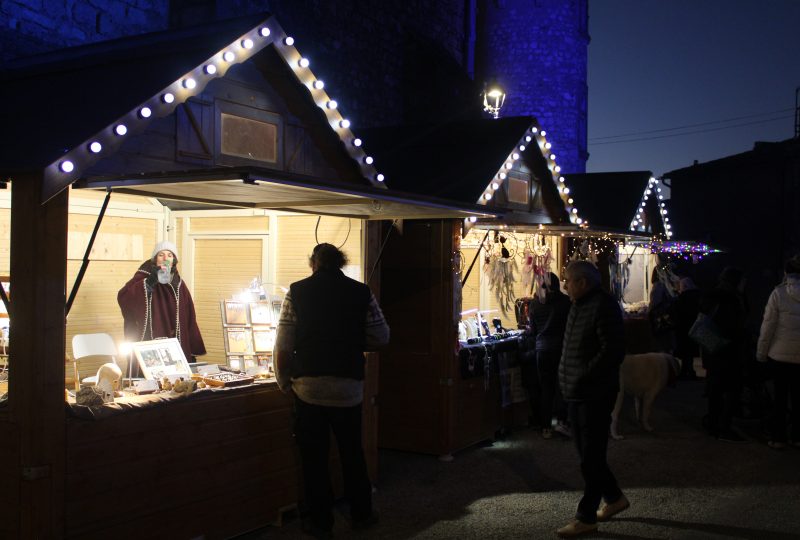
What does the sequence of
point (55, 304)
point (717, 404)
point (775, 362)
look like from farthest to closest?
1. point (717, 404)
2. point (775, 362)
3. point (55, 304)

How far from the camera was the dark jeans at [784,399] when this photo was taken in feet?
26.2

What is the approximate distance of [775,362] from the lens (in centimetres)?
809

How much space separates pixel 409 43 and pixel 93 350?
14.6 metres

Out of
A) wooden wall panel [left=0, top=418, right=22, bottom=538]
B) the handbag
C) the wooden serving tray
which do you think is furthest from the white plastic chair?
the handbag

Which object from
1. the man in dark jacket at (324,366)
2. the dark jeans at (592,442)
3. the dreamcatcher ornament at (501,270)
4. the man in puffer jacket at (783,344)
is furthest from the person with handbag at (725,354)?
the man in dark jacket at (324,366)

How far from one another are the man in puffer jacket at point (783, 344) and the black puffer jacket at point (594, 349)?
125 inches

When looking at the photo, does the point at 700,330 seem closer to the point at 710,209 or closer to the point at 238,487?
the point at 238,487

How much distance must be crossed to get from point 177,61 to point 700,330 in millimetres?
6036

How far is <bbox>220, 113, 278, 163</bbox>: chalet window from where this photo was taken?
19.0ft

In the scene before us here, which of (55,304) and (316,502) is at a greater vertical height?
(55,304)

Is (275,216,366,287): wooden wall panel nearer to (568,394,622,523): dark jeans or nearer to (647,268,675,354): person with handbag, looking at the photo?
(568,394,622,523): dark jeans

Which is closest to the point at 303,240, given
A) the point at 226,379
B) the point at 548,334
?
the point at 226,379

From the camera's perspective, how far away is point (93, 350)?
6.02 meters

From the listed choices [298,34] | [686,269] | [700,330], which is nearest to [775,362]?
[700,330]
